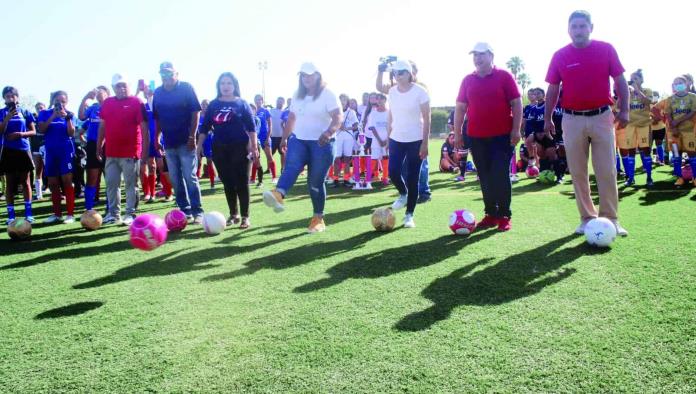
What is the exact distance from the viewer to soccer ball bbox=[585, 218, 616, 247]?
5773mm

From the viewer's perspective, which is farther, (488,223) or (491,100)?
(488,223)

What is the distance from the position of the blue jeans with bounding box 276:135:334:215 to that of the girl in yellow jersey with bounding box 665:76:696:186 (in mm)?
7319

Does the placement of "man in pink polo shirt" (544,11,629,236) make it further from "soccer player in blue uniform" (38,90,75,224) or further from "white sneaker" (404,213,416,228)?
"soccer player in blue uniform" (38,90,75,224)

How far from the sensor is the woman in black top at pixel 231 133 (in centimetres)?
771

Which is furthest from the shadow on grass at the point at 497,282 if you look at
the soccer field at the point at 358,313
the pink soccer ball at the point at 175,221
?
the pink soccer ball at the point at 175,221

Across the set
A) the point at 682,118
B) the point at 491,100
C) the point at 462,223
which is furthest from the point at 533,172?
the point at 462,223

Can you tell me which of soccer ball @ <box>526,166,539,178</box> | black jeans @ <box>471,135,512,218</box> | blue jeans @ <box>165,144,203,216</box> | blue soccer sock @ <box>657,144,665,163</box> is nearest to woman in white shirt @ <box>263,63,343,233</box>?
blue jeans @ <box>165,144,203,216</box>

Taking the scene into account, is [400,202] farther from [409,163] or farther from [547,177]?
[547,177]

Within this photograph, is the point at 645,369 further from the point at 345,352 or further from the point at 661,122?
the point at 661,122

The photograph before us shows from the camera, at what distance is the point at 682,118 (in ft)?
35.1

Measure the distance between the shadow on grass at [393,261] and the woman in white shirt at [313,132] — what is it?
170 centimetres

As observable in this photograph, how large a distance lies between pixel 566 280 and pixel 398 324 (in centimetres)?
178

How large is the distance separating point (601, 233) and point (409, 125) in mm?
2792

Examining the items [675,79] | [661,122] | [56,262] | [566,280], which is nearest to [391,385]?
[566,280]
